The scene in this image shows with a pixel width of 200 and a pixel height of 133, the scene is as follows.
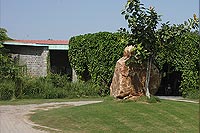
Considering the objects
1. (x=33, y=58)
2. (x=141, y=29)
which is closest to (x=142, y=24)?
(x=141, y=29)

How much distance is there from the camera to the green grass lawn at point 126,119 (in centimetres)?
1119

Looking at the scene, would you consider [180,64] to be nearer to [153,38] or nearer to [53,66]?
[153,38]

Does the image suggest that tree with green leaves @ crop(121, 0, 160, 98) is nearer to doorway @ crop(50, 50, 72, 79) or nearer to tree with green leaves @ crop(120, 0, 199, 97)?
tree with green leaves @ crop(120, 0, 199, 97)

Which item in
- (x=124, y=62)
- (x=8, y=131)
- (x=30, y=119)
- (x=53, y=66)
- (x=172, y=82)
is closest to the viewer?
(x=8, y=131)

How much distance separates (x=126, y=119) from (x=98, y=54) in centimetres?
1345

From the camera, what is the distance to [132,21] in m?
15.4

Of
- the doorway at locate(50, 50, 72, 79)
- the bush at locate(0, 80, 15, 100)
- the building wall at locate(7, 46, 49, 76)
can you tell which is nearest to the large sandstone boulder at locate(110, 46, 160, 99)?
the bush at locate(0, 80, 15, 100)

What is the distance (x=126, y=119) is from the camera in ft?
39.9

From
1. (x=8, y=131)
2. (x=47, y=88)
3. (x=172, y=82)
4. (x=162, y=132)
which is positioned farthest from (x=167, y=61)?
(x=8, y=131)

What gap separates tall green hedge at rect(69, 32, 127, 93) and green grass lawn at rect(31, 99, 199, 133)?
10250 mm

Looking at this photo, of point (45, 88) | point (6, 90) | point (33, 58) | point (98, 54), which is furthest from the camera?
point (33, 58)

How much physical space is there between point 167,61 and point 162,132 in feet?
44.5

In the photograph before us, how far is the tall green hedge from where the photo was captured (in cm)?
2481

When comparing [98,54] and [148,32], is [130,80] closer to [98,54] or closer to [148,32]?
[148,32]
